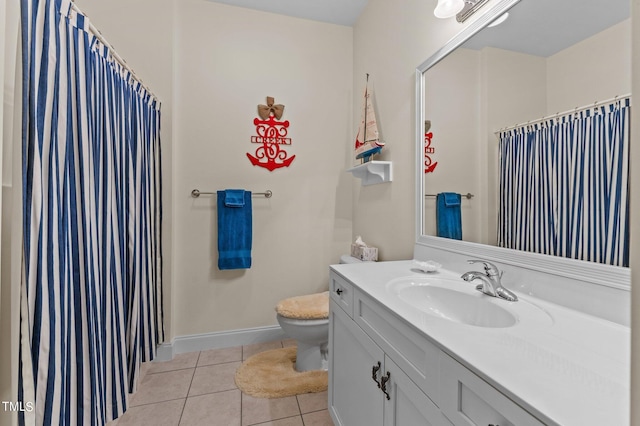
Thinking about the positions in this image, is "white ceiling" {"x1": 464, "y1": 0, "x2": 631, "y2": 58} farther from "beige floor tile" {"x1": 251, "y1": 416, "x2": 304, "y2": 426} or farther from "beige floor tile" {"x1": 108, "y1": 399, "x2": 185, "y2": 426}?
"beige floor tile" {"x1": 108, "y1": 399, "x2": 185, "y2": 426}

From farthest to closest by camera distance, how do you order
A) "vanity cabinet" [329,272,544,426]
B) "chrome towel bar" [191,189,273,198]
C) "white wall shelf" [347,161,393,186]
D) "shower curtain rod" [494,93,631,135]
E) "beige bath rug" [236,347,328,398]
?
"chrome towel bar" [191,189,273,198], "white wall shelf" [347,161,393,186], "beige bath rug" [236,347,328,398], "shower curtain rod" [494,93,631,135], "vanity cabinet" [329,272,544,426]

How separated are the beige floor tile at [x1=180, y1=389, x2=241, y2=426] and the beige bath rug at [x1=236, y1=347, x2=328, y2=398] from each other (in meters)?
0.10

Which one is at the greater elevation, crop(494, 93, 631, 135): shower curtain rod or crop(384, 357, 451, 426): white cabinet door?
crop(494, 93, 631, 135): shower curtain rod

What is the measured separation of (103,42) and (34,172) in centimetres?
68

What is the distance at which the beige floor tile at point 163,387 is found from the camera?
1683 millimetres

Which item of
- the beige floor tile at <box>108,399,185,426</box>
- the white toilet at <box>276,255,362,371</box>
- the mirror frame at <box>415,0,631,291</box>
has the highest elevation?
the mirror frame at <box>415,0,631,291</box>

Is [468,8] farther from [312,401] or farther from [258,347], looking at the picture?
[258,347]

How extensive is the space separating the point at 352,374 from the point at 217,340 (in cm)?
145

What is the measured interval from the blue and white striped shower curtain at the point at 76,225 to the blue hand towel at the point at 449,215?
1.53m

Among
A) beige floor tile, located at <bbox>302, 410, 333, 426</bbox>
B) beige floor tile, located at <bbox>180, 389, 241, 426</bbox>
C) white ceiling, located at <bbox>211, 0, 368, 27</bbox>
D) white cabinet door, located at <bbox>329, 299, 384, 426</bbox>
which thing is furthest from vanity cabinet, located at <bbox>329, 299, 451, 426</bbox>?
white ceiling, located at <bbox>211, 0, 368, 27</bbox>

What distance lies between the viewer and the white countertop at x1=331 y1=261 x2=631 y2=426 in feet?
1.53

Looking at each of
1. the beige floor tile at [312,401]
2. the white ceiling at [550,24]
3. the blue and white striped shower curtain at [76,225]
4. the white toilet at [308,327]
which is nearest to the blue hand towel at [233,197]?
the blue and white striped shower curtain at [76,225]

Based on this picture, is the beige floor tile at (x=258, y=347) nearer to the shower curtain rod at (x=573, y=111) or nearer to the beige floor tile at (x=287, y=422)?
the beige floor tile at (x=287, y=422)

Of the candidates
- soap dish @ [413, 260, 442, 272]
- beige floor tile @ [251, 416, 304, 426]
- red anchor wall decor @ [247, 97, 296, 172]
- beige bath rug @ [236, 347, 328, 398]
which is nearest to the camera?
soap dish @ [413, 260, 442, 272]
